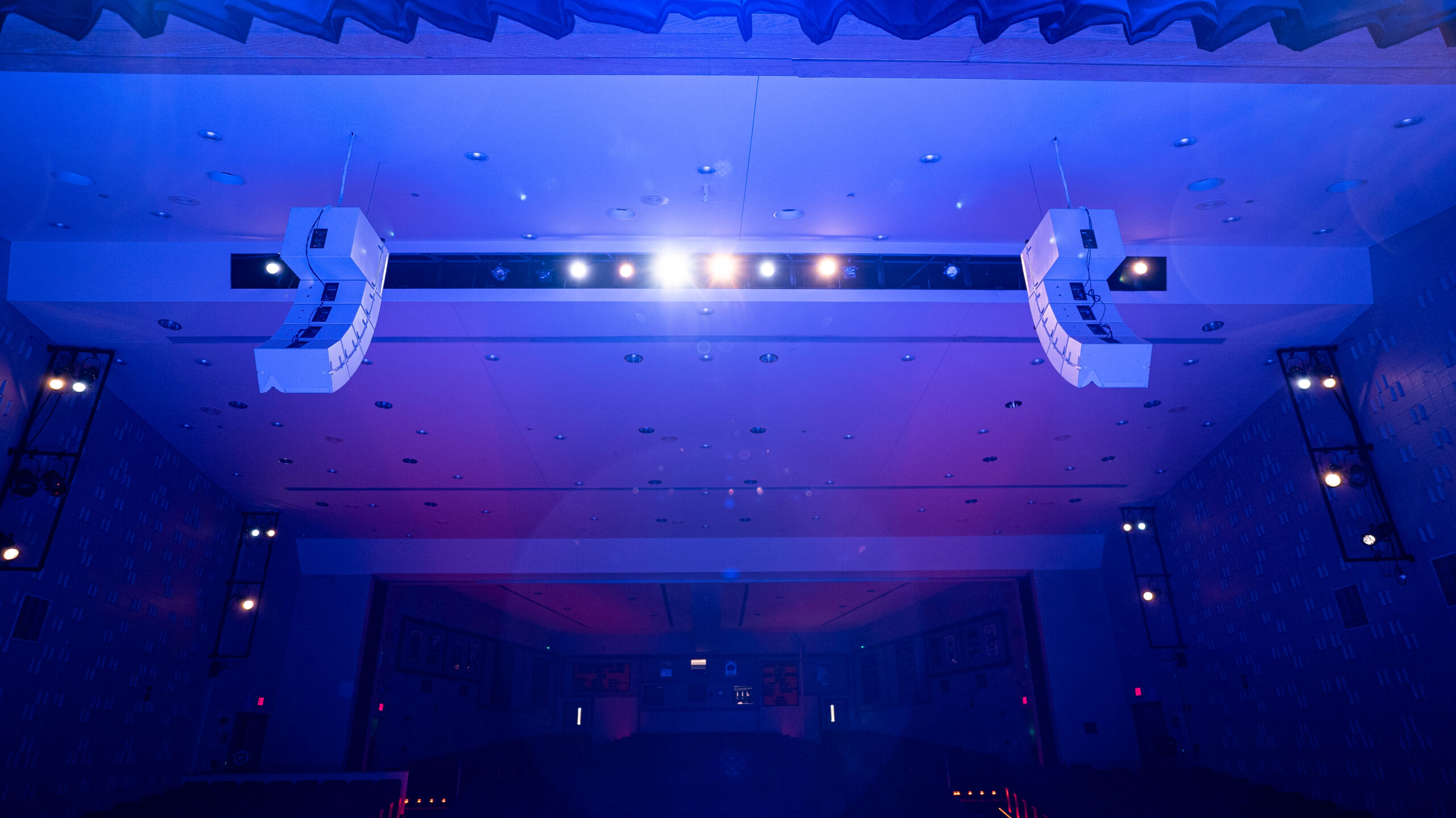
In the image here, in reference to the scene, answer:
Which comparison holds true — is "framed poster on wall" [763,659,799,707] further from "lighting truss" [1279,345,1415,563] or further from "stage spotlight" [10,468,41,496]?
"stage spotlight" [10,468,41,496]

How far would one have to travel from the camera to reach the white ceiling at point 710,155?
4969 mm

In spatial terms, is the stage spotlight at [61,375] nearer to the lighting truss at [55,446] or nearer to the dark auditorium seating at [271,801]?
the lighting truss at [55,446]

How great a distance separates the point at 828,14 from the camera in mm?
3164

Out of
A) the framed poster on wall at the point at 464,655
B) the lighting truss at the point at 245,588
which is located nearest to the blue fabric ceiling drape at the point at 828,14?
the lighting truss at the point at 245,588

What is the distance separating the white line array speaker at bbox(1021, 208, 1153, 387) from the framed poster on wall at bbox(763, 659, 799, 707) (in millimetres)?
21363

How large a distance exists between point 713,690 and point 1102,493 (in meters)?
15.5

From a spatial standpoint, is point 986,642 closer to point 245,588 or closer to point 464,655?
point 464,655

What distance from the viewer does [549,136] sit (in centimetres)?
539

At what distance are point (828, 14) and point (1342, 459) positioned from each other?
8.39 m

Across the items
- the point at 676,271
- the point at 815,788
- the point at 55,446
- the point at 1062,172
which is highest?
the point at 1062,172

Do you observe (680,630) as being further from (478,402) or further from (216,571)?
(478,402)

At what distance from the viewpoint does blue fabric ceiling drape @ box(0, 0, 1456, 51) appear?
319 centimetres

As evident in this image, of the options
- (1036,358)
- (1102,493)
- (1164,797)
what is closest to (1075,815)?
(1164,797)

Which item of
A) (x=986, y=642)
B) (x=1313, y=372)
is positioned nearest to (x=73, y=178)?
(x=1313, y=372)
